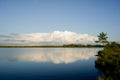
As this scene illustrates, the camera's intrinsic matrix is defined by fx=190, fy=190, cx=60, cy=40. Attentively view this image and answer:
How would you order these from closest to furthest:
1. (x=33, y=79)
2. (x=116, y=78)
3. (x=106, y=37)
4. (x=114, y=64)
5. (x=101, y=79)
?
(x=101, y=79) → (x=116, y=78) → (x=33, y=79) → (x=114, y=64) → (x=106, y=37)

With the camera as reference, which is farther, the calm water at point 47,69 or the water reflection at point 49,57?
the water reflection at point 49,57

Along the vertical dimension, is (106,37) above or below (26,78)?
above

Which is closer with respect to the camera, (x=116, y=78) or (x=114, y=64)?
(x=116, y=78)

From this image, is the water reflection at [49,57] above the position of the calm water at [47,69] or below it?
above

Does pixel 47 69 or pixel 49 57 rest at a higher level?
pixel 49 57

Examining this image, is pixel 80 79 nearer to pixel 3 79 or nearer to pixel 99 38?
pixel 3 79

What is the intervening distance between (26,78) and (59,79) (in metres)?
5.10

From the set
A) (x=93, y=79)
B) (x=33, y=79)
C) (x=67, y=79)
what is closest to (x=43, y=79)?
(x=33, y=79)

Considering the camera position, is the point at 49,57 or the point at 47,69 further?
the point at 49,57

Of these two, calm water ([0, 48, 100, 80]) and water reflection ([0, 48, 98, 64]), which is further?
water reflection ([0, 48, 98, 64])

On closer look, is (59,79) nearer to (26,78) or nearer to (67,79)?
(67,79)

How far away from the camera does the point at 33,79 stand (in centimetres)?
2836

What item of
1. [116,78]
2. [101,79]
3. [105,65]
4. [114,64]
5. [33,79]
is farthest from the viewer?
[105,65]

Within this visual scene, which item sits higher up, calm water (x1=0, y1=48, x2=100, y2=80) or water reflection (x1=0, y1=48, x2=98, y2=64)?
water reflection (x1=0, y1=48, x2=98, y2=64)
